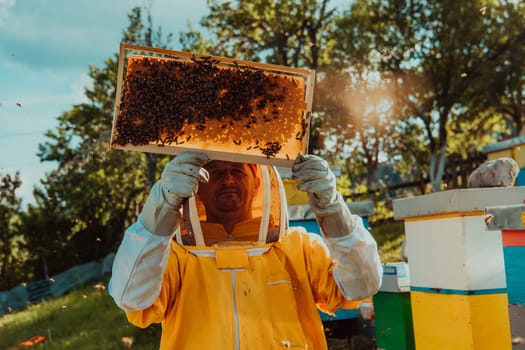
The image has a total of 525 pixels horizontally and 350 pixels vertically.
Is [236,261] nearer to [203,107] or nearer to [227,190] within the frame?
[227,190]

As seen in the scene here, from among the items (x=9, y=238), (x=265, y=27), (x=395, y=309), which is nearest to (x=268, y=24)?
(x=265, y=27)

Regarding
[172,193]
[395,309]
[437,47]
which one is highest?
[437,47]

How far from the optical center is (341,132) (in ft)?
67.0

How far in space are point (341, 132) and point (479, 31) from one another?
6226 millimetres

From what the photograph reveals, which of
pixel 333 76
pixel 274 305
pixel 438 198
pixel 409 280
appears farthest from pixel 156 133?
pixel 333 76

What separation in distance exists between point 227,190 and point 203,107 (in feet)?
1.34

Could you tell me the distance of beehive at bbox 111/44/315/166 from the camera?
2.20 metres

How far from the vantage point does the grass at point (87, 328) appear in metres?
6.92

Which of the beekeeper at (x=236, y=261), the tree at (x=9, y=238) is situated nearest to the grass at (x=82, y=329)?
the beekeeper at (x=236, y=261)

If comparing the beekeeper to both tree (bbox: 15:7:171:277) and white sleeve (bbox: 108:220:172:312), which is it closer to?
white sleeve (bbox: 108:220:172:312)

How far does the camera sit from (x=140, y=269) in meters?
2.05

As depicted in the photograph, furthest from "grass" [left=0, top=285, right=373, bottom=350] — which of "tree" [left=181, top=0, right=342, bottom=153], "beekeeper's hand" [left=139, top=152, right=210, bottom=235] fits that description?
"tree" [left=181, top=0, right=342, bottom=153]

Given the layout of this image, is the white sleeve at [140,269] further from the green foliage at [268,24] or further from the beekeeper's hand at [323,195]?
the green foliage at [268,24]

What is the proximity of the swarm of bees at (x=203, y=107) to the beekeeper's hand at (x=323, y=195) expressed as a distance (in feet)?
0.48
